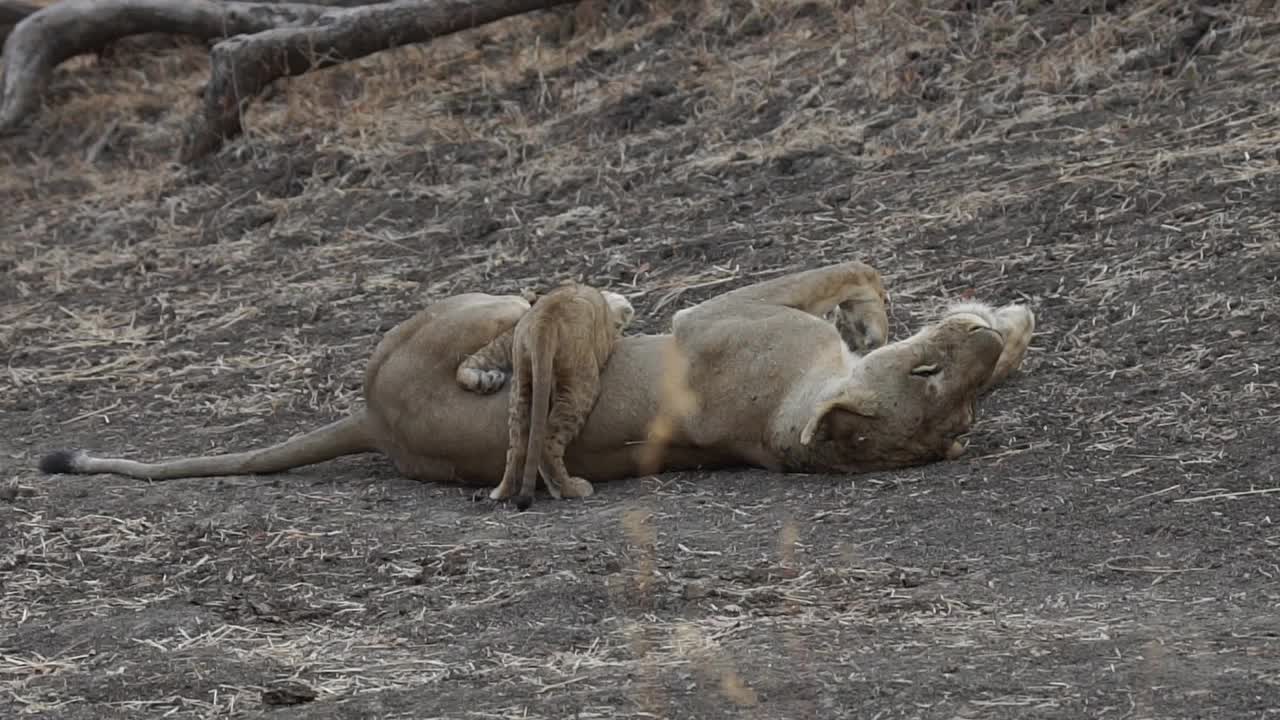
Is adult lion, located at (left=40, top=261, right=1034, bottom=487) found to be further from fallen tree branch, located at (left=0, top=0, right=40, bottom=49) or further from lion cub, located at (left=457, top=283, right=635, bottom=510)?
fallen tree branch, located at (left=0, top=0, right=40, bottom=49)

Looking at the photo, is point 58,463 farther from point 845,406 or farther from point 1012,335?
point 1012,335

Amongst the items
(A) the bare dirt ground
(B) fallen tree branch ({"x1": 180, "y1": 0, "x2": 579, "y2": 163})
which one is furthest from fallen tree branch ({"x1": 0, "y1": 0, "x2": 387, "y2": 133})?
(B) fallen tree branch ({"x1": 180, "y1": 0, "x2": 579, "y2": 163})

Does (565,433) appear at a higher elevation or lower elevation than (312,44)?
lower

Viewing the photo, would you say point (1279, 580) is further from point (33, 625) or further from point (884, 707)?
point (33, 625)

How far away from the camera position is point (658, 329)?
719 cm

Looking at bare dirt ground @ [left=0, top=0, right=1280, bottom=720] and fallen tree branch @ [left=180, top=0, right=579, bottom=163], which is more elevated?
fallen tree branch @ [left=180, top=0, right=579, bottom=163]

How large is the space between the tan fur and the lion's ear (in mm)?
682

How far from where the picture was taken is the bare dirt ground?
4066 millimetres

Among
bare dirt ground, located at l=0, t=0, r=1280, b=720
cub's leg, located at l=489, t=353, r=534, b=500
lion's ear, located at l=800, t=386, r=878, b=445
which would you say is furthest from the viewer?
cub's leg, located at l=489, t=353, r=534, b=500

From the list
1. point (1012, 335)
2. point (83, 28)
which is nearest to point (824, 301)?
point (1012, 335)

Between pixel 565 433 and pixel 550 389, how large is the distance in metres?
0.17

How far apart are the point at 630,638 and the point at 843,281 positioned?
2.15 m

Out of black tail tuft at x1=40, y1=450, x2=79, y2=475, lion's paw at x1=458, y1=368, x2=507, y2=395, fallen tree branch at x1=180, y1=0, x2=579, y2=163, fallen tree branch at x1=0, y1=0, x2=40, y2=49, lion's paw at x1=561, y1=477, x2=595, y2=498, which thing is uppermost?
fallen tree branch at x1=0, y1=0, x2=40, y2=49

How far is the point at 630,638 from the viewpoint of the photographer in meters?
4.22
